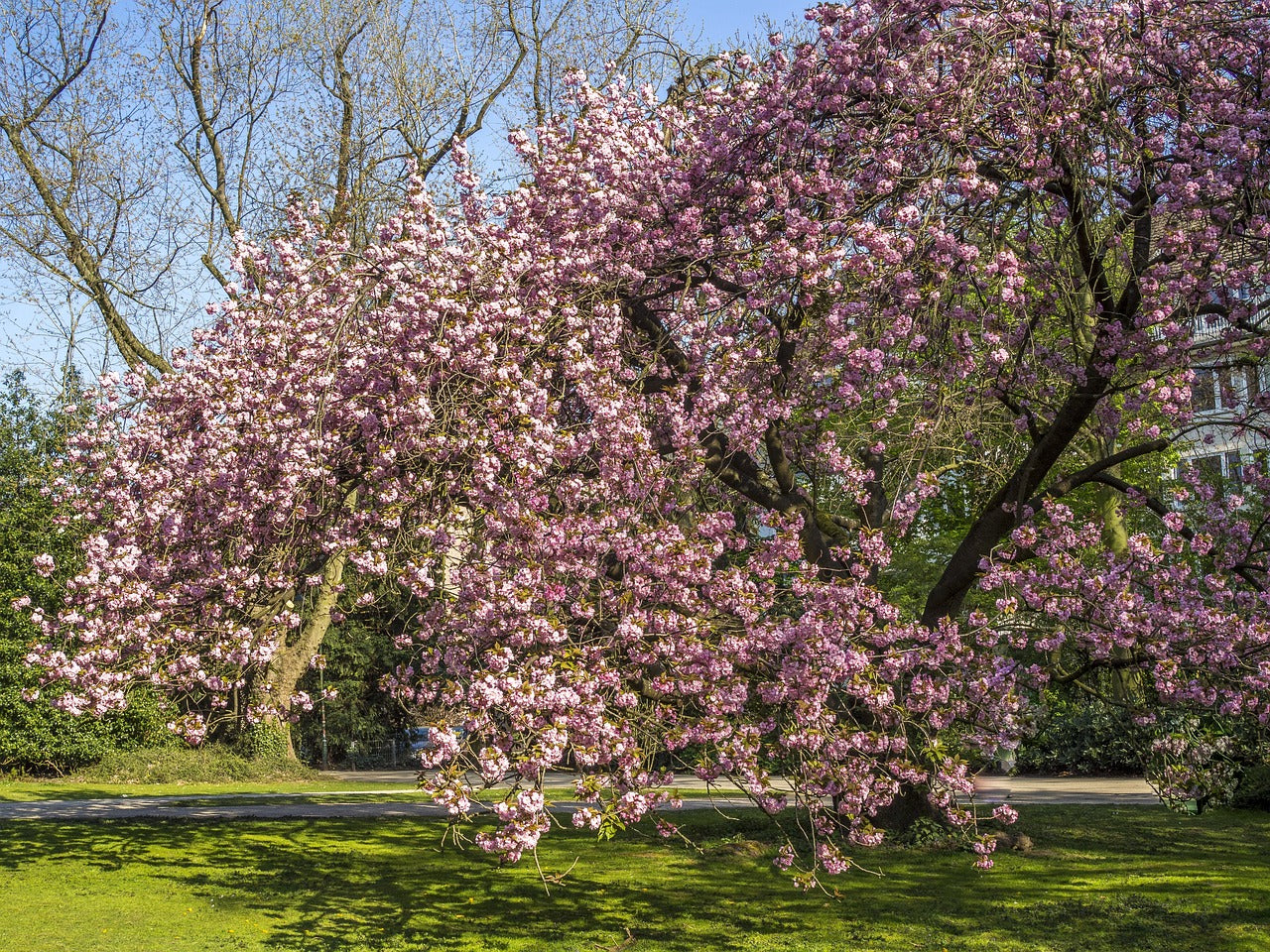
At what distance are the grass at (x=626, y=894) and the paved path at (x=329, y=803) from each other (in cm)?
160

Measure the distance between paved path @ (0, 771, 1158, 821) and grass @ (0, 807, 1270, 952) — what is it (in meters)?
1.60

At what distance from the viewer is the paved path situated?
1359 centimetres

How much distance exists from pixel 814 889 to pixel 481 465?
4820 mm

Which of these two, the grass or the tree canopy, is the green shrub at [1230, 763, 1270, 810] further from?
the tree canopy

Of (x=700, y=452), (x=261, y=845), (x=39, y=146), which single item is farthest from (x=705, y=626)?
(x=39, y=146)

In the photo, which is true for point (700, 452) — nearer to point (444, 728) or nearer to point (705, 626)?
point (705, 626)

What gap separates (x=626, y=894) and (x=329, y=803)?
786 cm

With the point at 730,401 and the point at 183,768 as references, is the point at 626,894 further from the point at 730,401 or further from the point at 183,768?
the point at 183,768

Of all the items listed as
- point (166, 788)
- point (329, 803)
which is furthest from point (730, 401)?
point (166, 788)

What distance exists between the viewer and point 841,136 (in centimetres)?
785

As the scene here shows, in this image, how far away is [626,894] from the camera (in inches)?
352

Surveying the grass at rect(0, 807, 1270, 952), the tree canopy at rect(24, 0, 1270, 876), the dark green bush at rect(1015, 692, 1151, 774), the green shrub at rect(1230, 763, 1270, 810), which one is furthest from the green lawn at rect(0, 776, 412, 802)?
the green shrub at rect(1230, 763, 1270, 810)

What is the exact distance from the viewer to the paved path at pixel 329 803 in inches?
535

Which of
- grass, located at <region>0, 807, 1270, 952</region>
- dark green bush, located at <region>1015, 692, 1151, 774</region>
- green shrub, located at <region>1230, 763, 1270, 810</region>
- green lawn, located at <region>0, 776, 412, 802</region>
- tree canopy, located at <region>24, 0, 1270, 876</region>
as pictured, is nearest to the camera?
tree canopy, located at <region>24, 0, 1270, 876</region>
